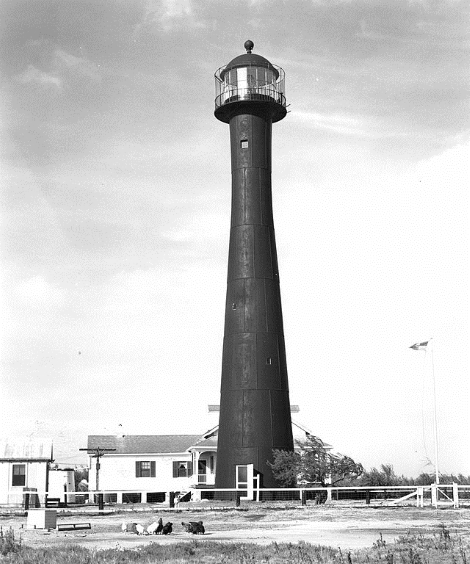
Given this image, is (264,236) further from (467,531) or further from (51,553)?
(51,553)

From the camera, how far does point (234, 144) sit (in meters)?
45.7

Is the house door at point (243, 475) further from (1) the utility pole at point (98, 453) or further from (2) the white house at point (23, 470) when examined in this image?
(1) the utility pole at point (98, 453)

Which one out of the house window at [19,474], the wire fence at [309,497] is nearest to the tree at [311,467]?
the wire fence at [309,497]

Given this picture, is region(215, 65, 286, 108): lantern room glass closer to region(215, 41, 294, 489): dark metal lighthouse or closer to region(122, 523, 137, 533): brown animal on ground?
region(215, 41, 294, 489): dark metal lighthouse

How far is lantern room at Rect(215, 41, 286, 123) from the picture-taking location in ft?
149

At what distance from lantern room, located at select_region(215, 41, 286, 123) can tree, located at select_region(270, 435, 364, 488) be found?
56.9 ft

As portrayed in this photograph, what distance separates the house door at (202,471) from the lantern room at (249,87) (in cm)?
2118

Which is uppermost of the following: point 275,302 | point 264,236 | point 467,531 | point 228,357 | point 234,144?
point 234,144

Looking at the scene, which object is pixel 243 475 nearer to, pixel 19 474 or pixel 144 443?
pixel 19 474

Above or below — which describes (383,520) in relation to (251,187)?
below

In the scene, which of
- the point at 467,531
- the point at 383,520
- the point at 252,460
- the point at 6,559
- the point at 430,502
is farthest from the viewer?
the point at 252,460

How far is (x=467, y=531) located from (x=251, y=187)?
24.8 m

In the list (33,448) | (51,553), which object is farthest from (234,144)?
(51,553)

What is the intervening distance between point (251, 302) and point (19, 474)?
1553cm
